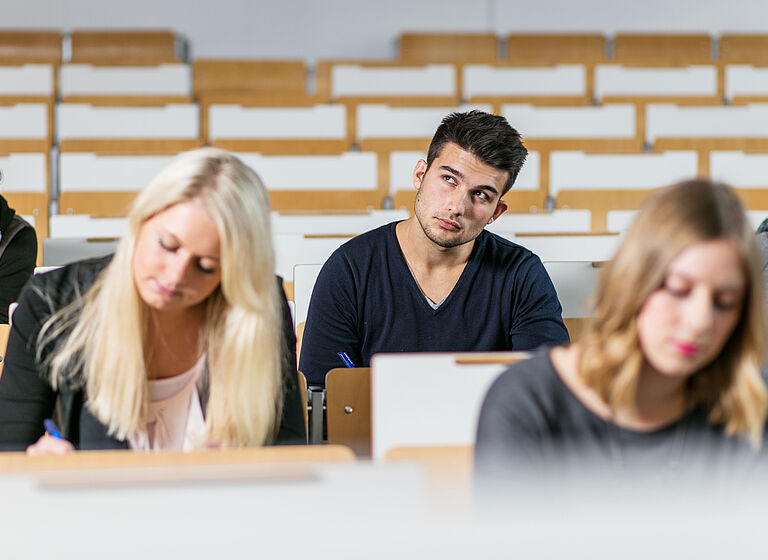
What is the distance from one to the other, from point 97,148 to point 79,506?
3.59 meters

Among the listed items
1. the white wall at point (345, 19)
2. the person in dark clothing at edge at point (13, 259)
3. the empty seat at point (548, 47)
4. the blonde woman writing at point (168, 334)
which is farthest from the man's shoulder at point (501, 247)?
the white wall at point (345, 19)

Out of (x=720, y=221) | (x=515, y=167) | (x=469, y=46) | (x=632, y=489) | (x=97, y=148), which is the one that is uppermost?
(x=469, y=46)

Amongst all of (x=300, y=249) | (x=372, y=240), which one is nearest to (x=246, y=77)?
(x=300, y=249)

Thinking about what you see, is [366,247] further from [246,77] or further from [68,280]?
[246,77]

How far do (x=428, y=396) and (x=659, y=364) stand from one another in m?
0.29

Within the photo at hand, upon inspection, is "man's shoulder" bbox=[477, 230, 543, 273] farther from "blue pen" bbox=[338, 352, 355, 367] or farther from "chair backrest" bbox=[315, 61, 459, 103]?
"chair backrest" bbox=[315, 61, 459, 103]

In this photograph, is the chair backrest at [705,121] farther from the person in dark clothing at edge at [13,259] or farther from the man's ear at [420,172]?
the person in dark clothing at edge at [13,259]

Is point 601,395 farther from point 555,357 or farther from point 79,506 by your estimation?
point 79,506

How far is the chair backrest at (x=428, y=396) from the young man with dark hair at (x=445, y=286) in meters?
0.72

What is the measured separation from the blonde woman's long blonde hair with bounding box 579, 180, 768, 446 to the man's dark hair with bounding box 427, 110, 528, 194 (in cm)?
93

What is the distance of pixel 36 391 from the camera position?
124 centimetres

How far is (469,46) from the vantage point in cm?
568

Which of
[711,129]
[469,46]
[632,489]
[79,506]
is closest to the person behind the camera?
[79,506]

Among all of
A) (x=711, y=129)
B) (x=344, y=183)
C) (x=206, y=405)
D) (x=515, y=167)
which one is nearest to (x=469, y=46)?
(x=711, y=129)
